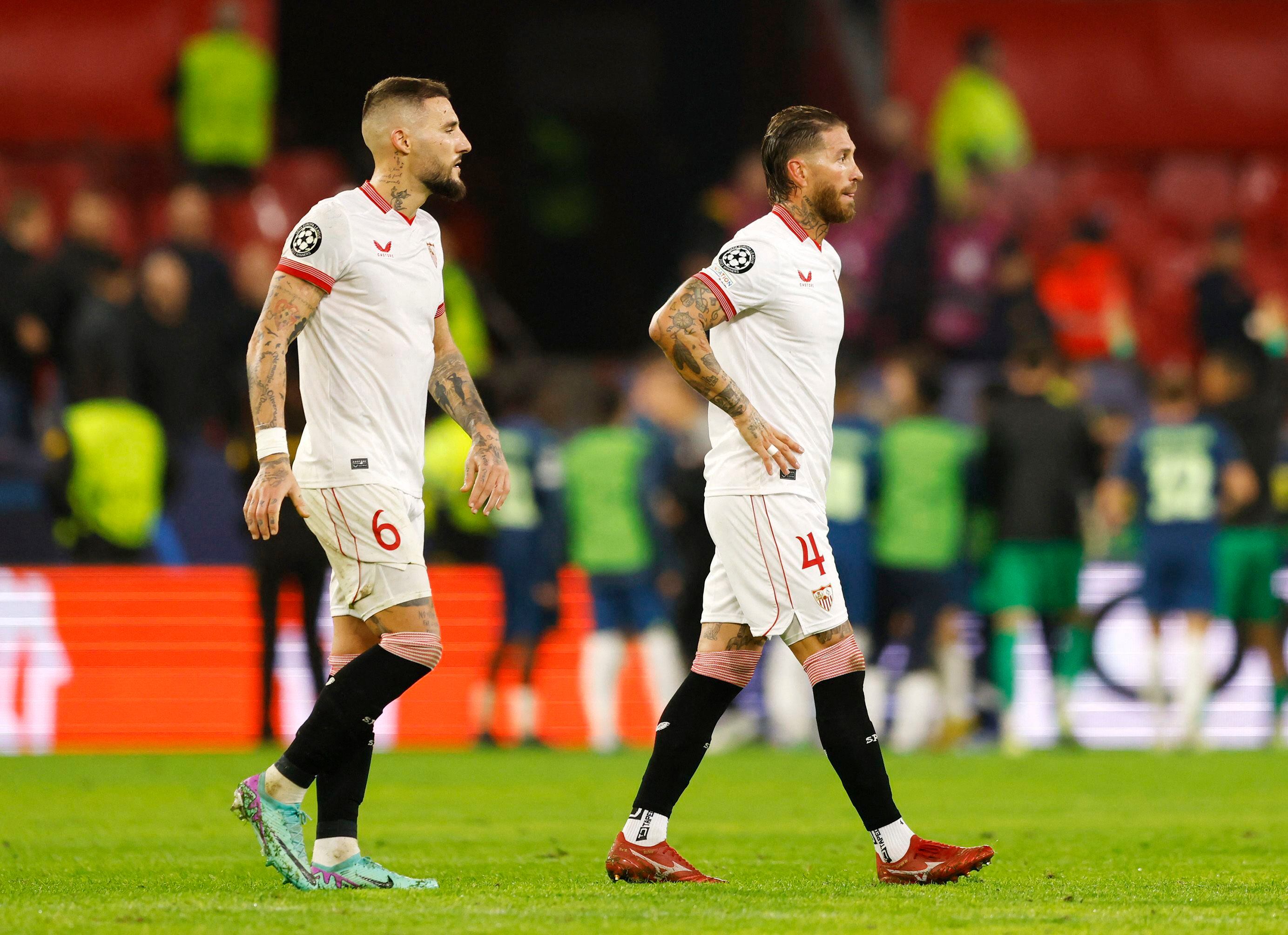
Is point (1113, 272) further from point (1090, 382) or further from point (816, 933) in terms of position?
point (816, 933)

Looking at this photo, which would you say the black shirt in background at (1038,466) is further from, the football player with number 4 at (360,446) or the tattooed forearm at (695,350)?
the football player with number 4 at (360,446)

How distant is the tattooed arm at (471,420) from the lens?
18.4ft

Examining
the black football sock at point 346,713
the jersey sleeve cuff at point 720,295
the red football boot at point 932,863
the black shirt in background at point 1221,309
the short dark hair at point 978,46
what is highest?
the short dark hair at point 978,46

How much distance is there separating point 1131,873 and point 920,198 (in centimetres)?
1034

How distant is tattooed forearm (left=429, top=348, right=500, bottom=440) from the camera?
583cm

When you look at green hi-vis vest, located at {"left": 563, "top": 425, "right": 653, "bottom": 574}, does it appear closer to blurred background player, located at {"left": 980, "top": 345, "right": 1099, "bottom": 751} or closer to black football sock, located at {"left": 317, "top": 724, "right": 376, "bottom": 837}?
blurred background player, located at {"left": 980, "top": 345, "right": 1099, "bottom": 751}

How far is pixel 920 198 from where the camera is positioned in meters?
15.8

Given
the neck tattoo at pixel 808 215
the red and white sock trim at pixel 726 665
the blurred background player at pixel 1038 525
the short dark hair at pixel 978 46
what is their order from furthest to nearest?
the short dark hair at pixel 978 46 → the blurred background player at pixel 1038 525 → the neck tattoo at pixel 808 215 → the red and white sock trim at pixel 726 665

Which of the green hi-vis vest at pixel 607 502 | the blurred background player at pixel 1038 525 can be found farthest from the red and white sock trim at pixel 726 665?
the green hi-vis vest at pixel 607 502

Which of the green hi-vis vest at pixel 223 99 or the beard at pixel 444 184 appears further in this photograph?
the green hi-vis vest at pixel 223 99

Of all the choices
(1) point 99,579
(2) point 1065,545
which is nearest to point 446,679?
(1) point 99,579

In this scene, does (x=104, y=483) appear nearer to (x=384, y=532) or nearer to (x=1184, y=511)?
(x=1184, y=511)

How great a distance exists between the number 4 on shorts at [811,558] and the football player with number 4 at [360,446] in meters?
0.86

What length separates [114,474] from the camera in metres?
12.8
